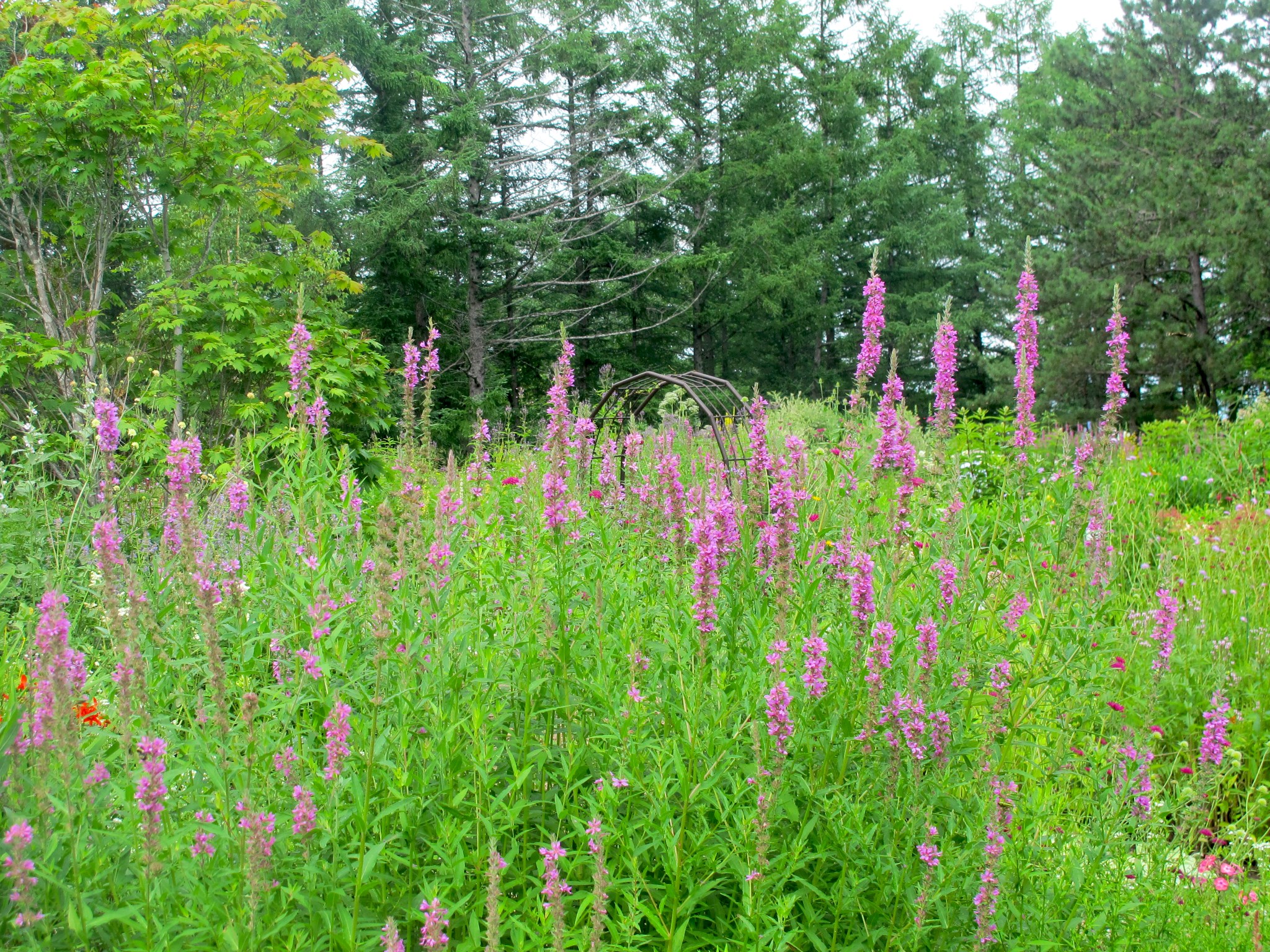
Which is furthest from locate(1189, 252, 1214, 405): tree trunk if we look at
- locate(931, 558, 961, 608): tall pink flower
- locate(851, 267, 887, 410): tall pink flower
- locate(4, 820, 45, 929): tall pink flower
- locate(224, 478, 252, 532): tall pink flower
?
locate(4, 820, 45, 929): tall pink flower

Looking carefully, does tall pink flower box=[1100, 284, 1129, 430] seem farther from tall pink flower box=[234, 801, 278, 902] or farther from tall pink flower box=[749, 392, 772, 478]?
tall pink flower box=[234, 801, 278, 902]

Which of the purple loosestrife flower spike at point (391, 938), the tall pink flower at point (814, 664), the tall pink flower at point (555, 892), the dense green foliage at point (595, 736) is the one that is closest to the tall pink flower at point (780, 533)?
the dense green foliage at point (595, 736)

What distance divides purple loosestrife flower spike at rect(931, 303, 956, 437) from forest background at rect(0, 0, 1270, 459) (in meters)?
0.39

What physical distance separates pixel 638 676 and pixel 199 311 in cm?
693

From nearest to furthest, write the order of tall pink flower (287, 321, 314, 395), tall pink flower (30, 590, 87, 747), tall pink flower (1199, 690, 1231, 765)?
tall pink flower (30, 590, 87, 747)
tall pink flower (287, 321, 314, 395)
tall pink flower (1199, 690, 1231, 765)

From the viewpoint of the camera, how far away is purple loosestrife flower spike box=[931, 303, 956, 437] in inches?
129

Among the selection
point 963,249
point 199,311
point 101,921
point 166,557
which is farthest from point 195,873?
point 963,249

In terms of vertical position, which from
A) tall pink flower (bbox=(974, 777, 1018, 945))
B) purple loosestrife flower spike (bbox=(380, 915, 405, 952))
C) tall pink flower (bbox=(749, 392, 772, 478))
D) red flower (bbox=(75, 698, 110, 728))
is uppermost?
tall pink flower (bbox=(749, 392, 772, 478))

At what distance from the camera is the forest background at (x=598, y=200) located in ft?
26.3

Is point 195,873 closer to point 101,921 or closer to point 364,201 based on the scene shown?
point 101,921

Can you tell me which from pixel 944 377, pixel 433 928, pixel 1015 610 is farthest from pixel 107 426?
pixel 1015 610

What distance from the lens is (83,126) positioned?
784 cm

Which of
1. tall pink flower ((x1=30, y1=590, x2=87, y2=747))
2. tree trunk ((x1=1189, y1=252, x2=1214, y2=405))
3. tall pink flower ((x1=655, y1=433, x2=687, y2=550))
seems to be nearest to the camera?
tall pink flower ((x1=30, y1=590, x2=87, y2=747))

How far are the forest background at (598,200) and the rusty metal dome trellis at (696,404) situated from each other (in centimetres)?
123
